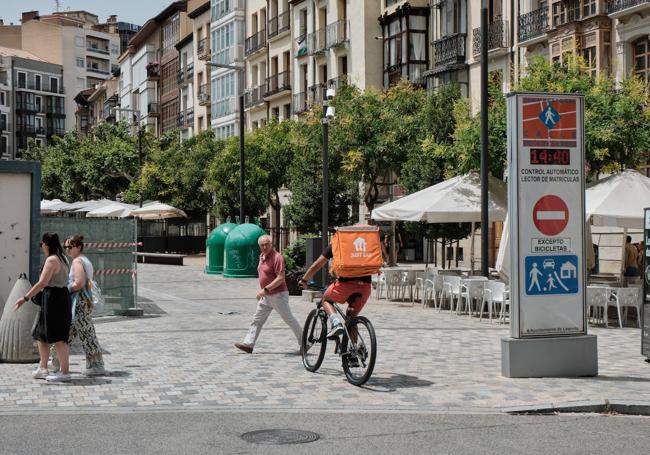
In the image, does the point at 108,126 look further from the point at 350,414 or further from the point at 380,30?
the point at 350,414

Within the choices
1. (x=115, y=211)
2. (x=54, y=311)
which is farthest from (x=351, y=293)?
(x=115, y=211)

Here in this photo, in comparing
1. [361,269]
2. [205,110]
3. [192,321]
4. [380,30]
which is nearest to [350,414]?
[361,269]

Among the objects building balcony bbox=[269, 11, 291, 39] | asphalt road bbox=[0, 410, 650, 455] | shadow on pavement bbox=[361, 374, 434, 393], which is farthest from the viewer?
building balcony bbox=[269, 11, 291, 39]

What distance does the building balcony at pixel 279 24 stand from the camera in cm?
5745

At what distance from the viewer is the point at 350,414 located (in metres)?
8.98

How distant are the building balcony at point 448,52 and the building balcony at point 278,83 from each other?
51.1 ft

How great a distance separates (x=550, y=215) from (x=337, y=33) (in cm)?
4028

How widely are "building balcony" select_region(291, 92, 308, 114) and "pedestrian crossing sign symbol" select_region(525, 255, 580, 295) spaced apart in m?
43.2

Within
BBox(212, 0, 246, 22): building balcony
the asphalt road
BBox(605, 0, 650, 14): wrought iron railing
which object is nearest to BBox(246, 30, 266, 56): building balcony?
BBox(212, 0, 246, 22): building balcony

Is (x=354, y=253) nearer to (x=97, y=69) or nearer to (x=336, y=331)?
(x=336, y=331)

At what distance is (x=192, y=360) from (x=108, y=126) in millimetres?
62974

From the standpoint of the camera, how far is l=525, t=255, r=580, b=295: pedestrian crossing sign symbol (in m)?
11.0

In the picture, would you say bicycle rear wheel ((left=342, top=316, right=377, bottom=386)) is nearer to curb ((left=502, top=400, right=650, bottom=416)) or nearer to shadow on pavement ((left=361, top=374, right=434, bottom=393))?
shadow on pavement ((left=361, top=374, right=434, bottom=393))

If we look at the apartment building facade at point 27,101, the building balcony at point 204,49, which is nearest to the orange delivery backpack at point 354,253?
the building balcony at point 204,49
